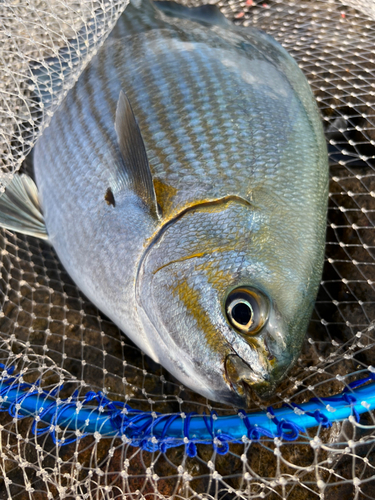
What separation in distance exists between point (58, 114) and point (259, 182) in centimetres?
113

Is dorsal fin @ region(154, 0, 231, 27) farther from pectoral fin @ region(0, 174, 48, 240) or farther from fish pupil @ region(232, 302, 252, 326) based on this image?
fish pupil @ region(232, 302, 252, 326)

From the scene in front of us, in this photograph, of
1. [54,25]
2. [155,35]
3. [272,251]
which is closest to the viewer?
[272,251]

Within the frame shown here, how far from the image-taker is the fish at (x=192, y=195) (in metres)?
1.37

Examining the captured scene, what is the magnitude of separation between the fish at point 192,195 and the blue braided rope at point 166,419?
0.21m

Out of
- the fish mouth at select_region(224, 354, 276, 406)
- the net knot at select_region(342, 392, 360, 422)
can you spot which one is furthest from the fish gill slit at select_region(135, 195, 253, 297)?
the net knot at select_region(342, 392, 360, 422)

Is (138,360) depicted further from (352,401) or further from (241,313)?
(352,401)

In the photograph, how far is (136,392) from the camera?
6.66 feet

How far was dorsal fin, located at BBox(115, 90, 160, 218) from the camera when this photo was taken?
1.56 meters

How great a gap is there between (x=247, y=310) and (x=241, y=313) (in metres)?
0.02

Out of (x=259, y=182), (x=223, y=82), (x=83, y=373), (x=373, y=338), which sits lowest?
(x=83, y=373)

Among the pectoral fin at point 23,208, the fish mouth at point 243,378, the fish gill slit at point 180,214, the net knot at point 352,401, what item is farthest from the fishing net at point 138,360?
the fish gill slit at point 180,214

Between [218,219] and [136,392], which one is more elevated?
[218,219]

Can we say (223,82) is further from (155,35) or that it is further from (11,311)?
(11,311)

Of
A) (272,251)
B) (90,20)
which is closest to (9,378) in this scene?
(272,251)
